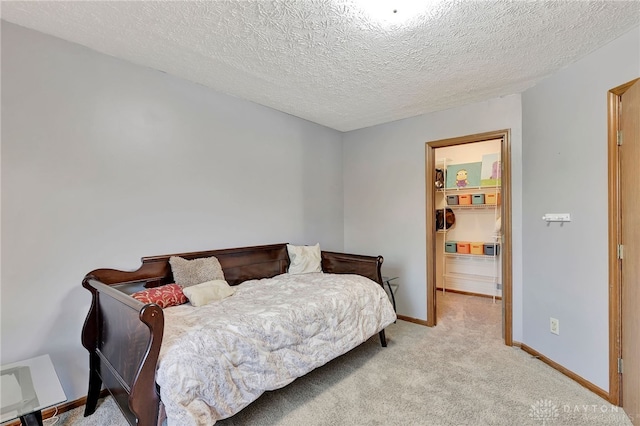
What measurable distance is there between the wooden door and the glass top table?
10.0ft

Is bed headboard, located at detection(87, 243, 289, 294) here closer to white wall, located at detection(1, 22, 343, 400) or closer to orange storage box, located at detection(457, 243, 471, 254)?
white wall, located at detection(1, 22, 343, 400)

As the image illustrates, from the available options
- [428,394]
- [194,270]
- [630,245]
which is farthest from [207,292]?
[630,245]

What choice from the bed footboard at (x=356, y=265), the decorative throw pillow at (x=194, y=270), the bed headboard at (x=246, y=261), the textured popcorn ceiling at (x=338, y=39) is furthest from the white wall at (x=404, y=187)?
the decorative throw pillow at (x=194, y=270)

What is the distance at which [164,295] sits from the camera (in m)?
2.15

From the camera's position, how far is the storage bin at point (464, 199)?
15.1ft

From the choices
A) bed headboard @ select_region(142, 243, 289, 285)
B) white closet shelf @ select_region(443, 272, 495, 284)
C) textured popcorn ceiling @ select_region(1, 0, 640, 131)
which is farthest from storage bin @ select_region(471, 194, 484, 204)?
bed headboard @ select_region(142, 243, 289, 285)

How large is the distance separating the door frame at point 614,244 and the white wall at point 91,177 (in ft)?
9.16

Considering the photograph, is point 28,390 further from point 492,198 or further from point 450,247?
point 492,198

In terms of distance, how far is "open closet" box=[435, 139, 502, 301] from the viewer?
4.45m

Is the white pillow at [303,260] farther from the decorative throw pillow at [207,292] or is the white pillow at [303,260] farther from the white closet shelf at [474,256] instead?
the white closet shelf at [474,256]

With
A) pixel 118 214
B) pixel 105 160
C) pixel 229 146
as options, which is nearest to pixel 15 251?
pixel 118 214

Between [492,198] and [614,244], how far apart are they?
2511 mm

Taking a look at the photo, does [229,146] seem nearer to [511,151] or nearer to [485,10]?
[485,10]

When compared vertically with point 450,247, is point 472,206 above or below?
above
